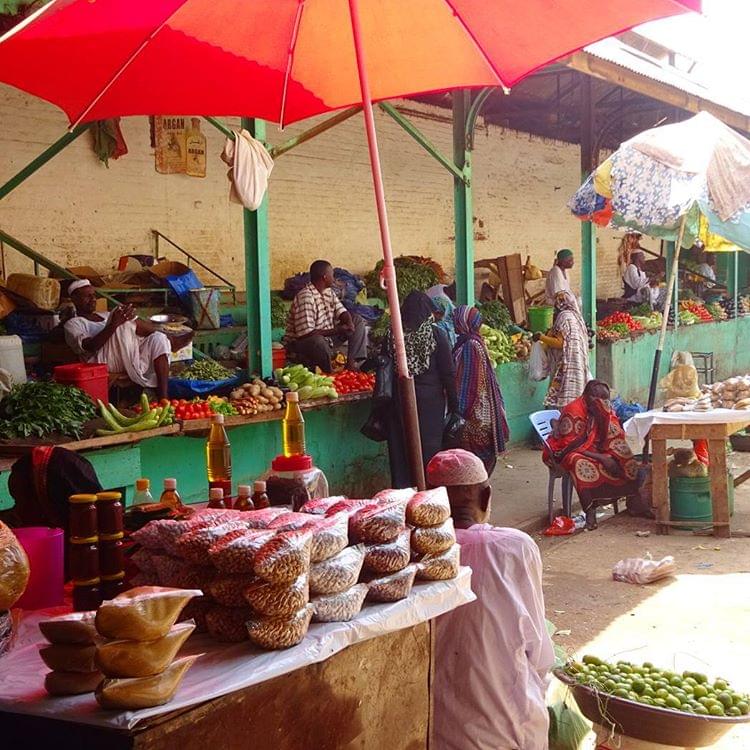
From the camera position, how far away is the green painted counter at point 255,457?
6637mm

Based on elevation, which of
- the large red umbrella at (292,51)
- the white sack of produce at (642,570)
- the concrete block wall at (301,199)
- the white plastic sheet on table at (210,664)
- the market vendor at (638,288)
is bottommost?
the white sack of produce at (642,570)

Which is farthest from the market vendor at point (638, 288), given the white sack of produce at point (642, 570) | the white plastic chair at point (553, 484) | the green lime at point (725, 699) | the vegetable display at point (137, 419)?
the green lime at point (725, 699)

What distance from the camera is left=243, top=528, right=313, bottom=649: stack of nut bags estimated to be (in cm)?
229

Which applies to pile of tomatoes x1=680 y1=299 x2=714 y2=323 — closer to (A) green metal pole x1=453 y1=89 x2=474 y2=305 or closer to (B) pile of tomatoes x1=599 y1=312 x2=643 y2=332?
(B) pile of tomatoes x1=599 y1=312 x2=643 y2=332

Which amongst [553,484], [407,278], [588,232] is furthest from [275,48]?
[588,232]

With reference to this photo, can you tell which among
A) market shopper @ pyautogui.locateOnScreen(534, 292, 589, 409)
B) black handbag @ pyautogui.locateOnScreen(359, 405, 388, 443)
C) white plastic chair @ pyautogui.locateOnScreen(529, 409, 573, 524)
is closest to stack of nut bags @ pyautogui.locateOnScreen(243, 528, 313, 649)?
black handbag @ pyautogui.locateOnScreen(359, 405, 388, 443)

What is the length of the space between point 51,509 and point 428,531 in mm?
1354

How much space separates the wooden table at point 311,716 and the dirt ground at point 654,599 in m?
2.12

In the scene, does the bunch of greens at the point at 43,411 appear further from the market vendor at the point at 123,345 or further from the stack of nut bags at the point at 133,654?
the stack of nut bags at the point at 133,654

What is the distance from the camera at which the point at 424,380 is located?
802 centimetres

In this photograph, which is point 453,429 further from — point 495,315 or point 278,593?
point 278,593

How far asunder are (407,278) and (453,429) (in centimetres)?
458

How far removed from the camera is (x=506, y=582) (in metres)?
3.37

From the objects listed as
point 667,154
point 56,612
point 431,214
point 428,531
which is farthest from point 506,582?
point 431,214
